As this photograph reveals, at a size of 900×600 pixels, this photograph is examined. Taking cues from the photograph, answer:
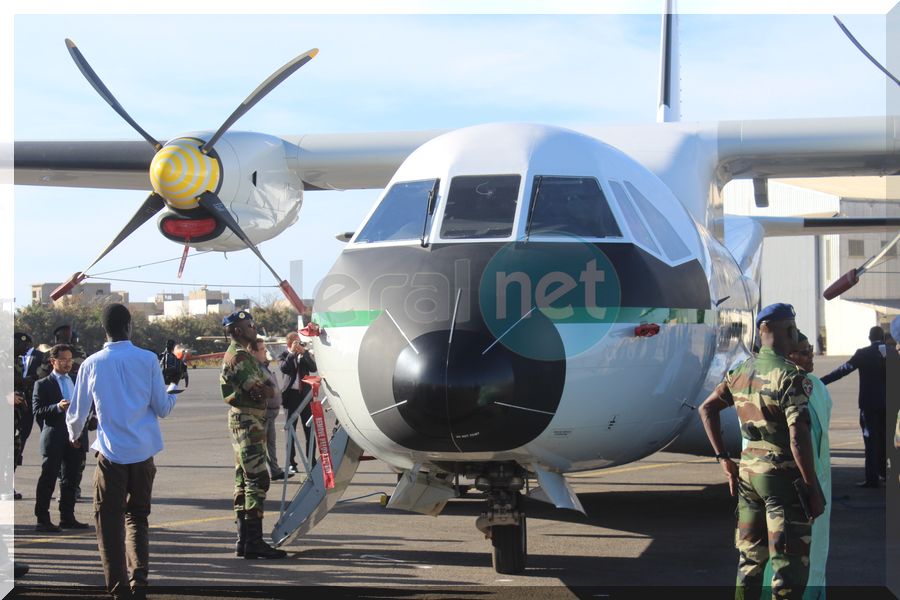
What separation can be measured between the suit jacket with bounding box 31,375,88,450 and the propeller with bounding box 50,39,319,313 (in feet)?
6.39

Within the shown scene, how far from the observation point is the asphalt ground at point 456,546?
7.01 meters

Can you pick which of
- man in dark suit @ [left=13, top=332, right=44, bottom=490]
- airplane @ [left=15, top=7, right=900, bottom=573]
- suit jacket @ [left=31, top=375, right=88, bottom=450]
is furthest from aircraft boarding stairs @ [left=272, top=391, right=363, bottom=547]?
man in dark suit @ [left=13, top=332, right=44, bottom=490]

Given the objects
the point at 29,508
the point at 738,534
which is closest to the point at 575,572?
the point at 738,534

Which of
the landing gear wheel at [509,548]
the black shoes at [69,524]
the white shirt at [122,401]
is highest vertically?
the white shirt at [122,401]

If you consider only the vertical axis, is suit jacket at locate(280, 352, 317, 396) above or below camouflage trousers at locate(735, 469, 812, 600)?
above

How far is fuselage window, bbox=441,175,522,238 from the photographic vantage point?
6.75 meters

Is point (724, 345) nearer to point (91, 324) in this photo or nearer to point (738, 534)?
point (738, 534)

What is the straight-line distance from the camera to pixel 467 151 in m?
7.29

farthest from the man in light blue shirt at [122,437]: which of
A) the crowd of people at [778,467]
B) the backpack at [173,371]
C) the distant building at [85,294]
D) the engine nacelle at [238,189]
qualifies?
the distant building at [85,294]

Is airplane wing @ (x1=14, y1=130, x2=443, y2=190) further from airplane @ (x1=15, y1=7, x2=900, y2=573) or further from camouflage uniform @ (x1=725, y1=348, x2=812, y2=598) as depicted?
camouflage uniform @ (x1=725, y1=348, x2=812, y2=598)

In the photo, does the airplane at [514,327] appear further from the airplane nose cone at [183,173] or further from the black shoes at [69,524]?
the airplane nose cone at [183,173]

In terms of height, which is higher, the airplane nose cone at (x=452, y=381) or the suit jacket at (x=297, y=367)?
the airplane nose cone at (x=452, y=381)

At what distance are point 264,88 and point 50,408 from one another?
452cm

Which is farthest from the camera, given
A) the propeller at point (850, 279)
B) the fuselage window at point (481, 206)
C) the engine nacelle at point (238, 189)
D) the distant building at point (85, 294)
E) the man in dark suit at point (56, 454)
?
the distant building at point (85, 294)
